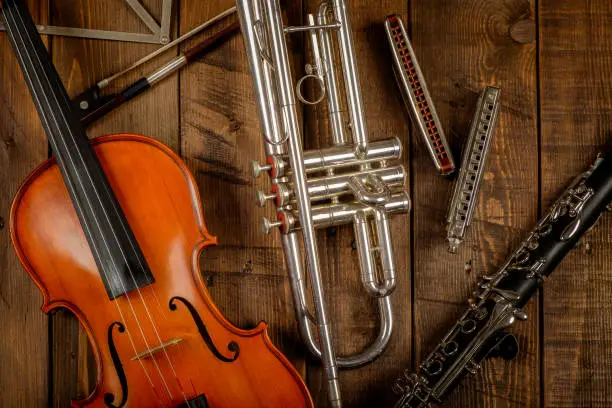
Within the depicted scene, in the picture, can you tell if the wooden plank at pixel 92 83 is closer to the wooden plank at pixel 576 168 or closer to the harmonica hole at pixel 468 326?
the harmonica hole at pixel 468 326

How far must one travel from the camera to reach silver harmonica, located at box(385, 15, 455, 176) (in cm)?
106

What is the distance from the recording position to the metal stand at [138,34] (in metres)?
1.06

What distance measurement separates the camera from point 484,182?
1.13 m

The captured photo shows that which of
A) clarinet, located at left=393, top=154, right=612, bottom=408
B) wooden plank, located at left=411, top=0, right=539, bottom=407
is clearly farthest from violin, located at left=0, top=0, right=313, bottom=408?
wooden plank, located at left=411, top=0, right=539, bottom=407

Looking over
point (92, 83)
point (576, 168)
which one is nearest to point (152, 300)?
point (92, 83)

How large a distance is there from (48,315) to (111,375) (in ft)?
0.90

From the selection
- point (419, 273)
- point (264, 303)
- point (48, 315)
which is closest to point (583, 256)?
point (419, 273)

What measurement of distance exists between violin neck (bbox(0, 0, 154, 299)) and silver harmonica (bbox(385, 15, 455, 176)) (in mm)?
572

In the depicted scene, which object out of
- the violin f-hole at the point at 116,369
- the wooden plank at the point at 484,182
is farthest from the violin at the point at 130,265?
the wooden plank at the point at 484,182

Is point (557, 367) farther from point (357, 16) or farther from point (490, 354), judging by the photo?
point (357, 16)

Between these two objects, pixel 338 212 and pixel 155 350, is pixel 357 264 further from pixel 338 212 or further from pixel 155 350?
pixel 155 350

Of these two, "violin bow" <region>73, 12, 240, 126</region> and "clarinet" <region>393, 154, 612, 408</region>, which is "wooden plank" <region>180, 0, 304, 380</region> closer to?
"violin bow" <region>73, 12, 240, 126</region>

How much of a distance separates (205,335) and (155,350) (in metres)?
0.08

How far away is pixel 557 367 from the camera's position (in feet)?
3.66
